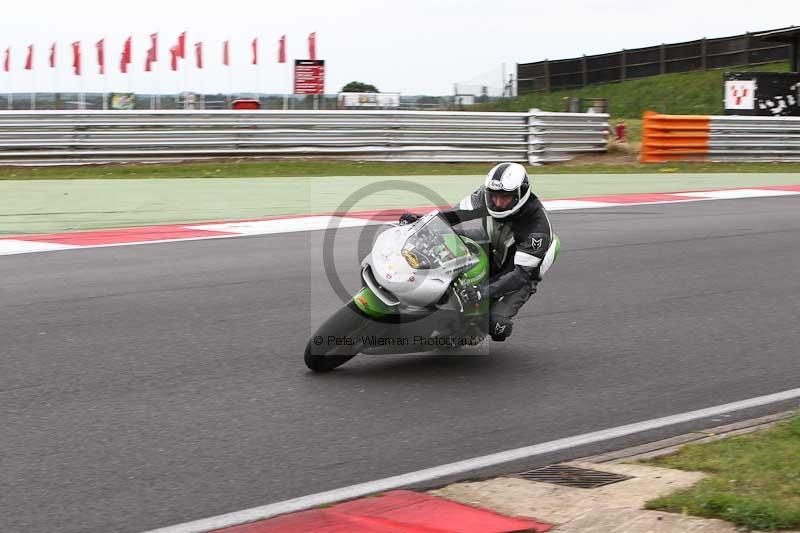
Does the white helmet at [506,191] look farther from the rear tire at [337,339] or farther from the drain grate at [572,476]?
the drain grate at [572,476]

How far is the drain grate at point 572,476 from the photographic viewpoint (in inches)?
192

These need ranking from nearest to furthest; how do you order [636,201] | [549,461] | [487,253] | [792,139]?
1. [549,461]
2. [487,253]
3. [636,201]
4. [792,139]

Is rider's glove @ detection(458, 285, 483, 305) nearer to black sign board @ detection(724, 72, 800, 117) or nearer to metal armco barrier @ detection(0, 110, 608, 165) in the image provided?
metal armco barrier @ detection(0, 110, 608, 165)

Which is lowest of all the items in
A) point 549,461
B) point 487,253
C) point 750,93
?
point 549,461

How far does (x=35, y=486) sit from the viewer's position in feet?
15.3

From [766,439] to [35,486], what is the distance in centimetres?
343

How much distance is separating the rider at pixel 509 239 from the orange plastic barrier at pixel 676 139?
1870cm

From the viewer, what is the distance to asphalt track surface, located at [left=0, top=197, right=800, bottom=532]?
16.1 ft

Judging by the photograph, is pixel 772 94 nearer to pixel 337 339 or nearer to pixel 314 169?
pixel 314 169

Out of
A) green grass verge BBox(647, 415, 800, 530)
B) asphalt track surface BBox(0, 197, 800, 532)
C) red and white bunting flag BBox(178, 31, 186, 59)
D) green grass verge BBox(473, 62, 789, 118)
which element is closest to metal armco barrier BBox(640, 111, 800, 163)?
asphalt track surface BBox(0, 197, 800, 532)

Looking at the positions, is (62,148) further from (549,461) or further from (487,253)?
(549,461)

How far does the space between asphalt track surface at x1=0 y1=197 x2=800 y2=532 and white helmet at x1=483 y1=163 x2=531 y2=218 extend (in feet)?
3.48

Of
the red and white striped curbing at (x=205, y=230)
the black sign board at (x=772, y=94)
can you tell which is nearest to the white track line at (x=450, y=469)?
the red and white striped curbing at (x=205, y=230)

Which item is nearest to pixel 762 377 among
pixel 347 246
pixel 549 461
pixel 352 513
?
pixel 549 461
